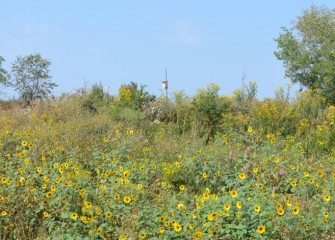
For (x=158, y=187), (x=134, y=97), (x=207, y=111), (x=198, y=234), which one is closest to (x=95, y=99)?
(x=134, y=97)

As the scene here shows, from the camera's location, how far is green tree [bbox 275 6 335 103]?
25120 mm

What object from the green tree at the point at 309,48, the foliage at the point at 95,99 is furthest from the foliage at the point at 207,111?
the green tree at the point at 309,48

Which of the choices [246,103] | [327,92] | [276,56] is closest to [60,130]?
[246,103]

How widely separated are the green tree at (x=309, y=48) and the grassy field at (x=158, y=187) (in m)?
15.6

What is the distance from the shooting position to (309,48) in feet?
87.2

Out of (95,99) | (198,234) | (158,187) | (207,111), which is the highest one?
(95,99)

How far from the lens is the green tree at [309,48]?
25.1 meters

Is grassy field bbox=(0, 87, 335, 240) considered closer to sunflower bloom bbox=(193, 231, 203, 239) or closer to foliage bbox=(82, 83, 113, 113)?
sunflower bloom bbox=(193, 231, 203, 239)

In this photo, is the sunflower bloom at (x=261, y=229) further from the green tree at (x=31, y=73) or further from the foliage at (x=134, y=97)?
the green tree at (x=31, y=73)

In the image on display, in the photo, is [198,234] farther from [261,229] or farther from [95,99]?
[95,99]

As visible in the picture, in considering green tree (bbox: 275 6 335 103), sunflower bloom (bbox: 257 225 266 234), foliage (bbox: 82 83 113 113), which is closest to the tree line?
green tree (bbox: 275 6 335 103)

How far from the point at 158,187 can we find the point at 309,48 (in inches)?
882

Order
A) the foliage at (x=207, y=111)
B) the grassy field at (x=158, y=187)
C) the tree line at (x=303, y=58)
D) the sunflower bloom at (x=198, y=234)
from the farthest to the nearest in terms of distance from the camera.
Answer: the tree line at (x=303, y=58), the foliage at (x=207, y=111), the grassy field at (x=158, y=187), the sunflower bloom at (x=198, y=234)

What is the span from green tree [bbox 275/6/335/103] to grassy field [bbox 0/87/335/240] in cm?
1562
